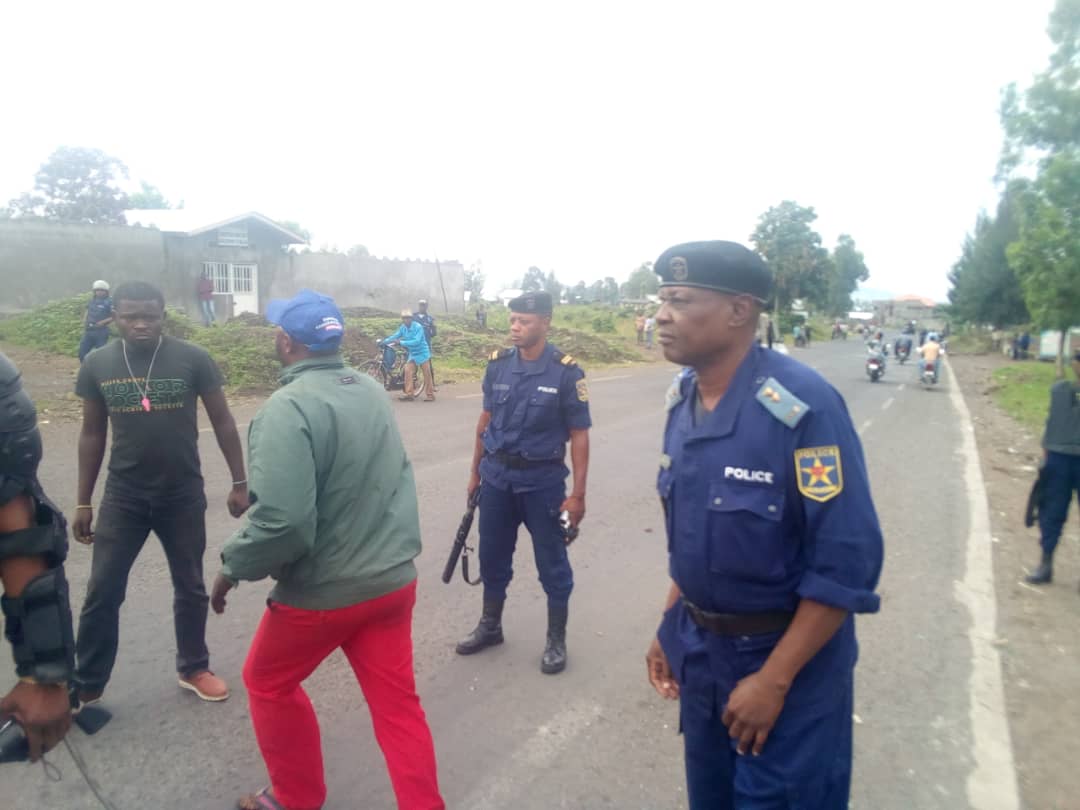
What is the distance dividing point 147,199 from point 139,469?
60551 mm

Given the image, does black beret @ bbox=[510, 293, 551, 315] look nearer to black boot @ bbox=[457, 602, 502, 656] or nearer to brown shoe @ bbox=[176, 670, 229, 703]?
black boot @ bbox=[457, 602, 502, 656]

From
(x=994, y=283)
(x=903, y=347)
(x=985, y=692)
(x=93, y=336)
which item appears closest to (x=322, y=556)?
(x=985, y=692)

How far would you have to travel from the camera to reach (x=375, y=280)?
32.5m

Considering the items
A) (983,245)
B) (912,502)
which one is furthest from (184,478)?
(983,245)

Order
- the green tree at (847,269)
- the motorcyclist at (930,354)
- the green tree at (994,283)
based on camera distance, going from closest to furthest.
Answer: the motorcyclist at (930,354) < the green tree at (994,283) < the green tree at (847,269)

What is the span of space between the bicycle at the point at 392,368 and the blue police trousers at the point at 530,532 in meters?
11.1

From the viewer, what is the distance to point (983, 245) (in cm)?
Result: 4697

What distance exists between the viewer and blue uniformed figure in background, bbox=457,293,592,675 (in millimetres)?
4055

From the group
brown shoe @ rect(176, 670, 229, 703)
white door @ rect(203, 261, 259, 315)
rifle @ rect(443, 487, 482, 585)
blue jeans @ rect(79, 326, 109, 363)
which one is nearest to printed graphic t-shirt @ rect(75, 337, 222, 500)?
brown shoe @ rect(176, 670, 229, 703)

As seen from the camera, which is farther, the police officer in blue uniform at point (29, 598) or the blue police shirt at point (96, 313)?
the blue police shirt at point (96, 313)

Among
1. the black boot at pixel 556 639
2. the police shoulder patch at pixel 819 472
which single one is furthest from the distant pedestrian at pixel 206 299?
the police shoulder patch at pixel 819 472

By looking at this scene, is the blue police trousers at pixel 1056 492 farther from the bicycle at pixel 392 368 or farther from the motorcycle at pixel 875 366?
the motorcycle at pixel 875 366

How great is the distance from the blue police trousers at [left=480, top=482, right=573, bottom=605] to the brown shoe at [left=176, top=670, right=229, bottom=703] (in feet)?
4.52

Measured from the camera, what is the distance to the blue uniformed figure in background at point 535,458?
13.3ft
